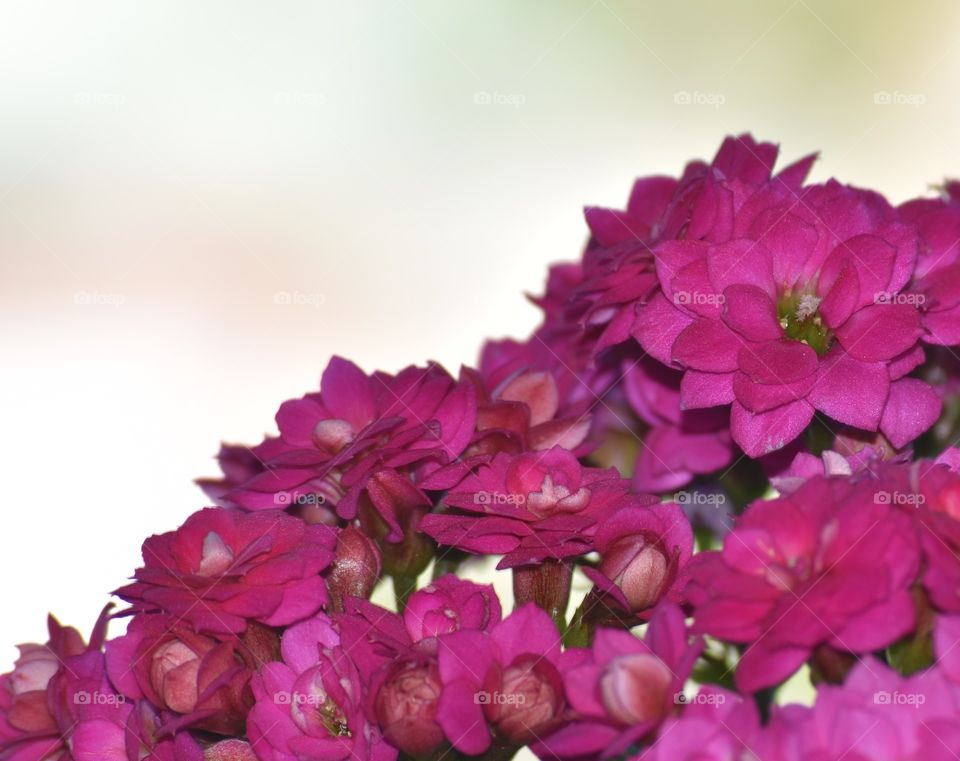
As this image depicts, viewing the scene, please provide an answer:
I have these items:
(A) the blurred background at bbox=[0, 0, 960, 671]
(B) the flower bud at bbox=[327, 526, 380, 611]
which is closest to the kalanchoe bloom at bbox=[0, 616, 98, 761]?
(B) the flower bud at bbox=[327, 526, 380, 611]

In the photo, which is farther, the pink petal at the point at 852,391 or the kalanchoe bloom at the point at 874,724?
the pink petal at the point at 852,391

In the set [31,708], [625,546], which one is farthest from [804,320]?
[31,708]

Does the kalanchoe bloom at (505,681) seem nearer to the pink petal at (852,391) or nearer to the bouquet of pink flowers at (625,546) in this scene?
the bouquet of pink flowers at (625,546)

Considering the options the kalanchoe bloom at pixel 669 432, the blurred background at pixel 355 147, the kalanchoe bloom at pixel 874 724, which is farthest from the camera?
the blurred background at pixel 355 147

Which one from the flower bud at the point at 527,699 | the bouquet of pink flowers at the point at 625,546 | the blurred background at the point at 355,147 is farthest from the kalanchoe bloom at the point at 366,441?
the blurred background at the point at 355,147

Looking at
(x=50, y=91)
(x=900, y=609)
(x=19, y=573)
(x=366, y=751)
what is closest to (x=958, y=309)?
(x=900, y=609)

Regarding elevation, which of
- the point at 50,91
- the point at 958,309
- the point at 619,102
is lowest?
the point at 958,309

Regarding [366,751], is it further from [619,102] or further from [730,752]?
[619,102]

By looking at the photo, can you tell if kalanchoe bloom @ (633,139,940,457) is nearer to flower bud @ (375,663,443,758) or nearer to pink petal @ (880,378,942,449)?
pink petal @ (880,378,942,449)
